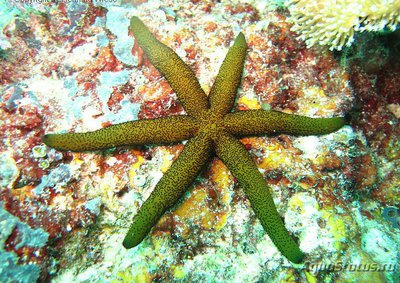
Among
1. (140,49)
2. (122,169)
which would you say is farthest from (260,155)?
(140,49)

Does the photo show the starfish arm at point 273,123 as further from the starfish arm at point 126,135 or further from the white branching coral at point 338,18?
the white branching coral at point 338,18

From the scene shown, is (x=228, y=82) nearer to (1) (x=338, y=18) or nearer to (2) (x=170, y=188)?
(2) (x=170, y=188)

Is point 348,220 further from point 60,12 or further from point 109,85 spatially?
point 60,12

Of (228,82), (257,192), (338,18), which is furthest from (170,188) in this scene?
(338,18)

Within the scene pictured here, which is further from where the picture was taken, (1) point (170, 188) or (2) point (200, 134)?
(2) point (200, 134)

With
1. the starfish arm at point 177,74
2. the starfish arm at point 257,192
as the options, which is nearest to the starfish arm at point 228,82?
the starfish arm at point 177,74

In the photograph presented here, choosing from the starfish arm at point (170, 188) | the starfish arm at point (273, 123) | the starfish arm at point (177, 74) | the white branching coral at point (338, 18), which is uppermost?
the white branching coral at point (338, 18)

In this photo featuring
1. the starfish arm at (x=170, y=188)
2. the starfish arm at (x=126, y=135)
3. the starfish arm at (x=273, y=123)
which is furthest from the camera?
the starfish arm at (x=273, y=123)

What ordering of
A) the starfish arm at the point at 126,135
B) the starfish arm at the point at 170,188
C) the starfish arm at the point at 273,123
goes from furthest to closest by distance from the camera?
the starfish arm at the point at 273,123 → the starfish arm at the point at 126,135 → the starfish arm at the point at 170,188

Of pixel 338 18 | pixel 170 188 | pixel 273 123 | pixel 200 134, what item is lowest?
pixel 170 188
